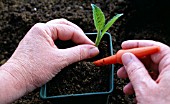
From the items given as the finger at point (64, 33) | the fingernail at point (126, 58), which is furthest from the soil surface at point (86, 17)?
the fingernail at point (126, 58)

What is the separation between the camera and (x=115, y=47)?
1410 mm

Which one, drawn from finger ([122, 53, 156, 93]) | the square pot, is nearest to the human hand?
finger ([122, 53, 156, 93])

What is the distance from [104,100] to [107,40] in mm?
229

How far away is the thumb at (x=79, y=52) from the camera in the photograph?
106cm

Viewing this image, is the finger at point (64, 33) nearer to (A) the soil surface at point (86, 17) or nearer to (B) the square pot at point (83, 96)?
(B) the square pot at point (83, 96)

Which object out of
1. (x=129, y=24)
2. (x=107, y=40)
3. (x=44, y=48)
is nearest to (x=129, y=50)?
(x=107, y=40)

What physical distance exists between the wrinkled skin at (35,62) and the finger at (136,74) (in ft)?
0.50

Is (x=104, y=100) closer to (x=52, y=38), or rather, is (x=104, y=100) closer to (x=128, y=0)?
(x=52, y=38)

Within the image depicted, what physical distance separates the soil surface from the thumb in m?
0.34

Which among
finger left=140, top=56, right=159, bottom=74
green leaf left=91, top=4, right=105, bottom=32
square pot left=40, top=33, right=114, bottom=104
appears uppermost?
green leaf left=91, top=4, right=105, bottom=32

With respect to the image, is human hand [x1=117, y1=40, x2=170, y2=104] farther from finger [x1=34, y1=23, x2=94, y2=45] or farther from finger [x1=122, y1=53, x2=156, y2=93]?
finger [x1=34, y1=23, x2=94, y2=45]

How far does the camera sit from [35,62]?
1044 millimetres

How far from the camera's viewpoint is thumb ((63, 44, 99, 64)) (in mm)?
1057

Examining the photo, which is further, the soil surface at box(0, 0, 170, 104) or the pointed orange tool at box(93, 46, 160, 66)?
the soil surface at box(0, 0, 170, 104)
